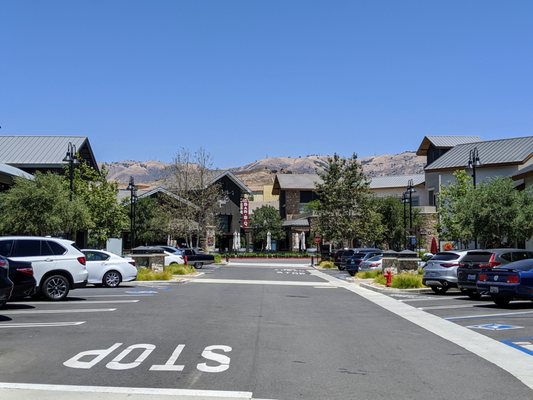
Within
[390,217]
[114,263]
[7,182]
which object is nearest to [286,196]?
[390,217]

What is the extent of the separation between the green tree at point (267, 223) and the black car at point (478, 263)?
69.9 meters

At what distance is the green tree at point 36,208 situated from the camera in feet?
113

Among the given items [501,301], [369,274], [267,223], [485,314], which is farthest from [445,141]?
[485,314]

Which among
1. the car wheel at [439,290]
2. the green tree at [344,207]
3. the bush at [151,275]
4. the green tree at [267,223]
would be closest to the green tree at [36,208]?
the bush at [151,275]

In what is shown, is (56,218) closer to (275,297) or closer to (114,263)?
(114,263)

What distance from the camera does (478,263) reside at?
880 inches

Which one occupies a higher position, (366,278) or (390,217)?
(390,217)

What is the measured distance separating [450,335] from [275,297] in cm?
1030

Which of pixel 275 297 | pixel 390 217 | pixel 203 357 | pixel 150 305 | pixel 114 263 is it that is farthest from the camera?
pixel 390 217

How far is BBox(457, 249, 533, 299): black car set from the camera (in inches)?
871

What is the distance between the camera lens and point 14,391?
8180mm

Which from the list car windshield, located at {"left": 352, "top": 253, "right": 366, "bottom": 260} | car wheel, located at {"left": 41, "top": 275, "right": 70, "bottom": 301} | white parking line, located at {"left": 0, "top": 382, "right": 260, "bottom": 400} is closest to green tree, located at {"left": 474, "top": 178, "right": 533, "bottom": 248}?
car windshield, located at {"left": 352, "top": 253, "right": 366, "bottom": 260}

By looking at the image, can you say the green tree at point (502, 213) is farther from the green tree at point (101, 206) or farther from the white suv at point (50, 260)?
the green tree at point (101, 206)

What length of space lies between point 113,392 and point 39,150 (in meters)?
53.6
